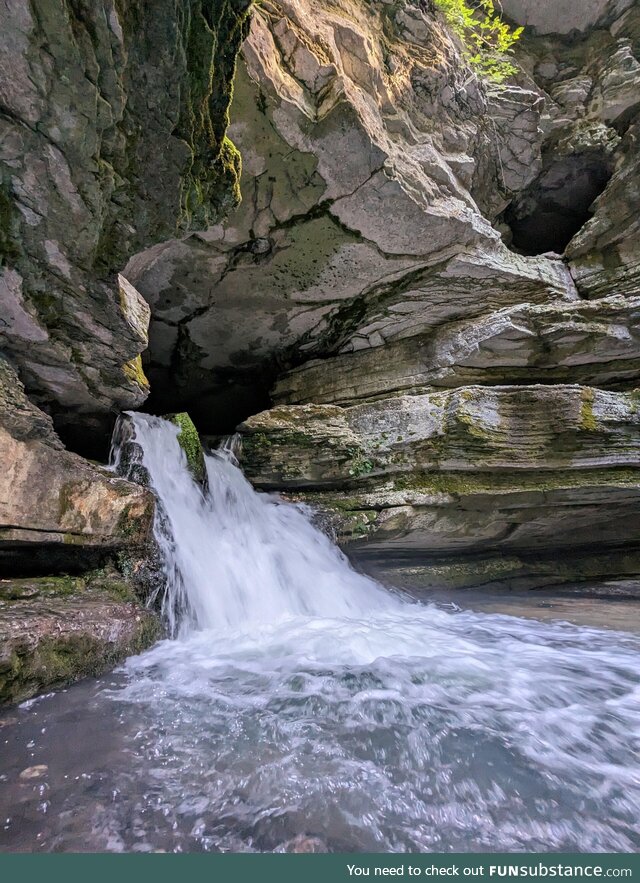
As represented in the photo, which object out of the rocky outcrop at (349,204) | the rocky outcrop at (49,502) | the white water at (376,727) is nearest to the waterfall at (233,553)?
the white water at (376,727)

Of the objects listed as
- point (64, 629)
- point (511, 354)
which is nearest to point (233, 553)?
point (64, 629)

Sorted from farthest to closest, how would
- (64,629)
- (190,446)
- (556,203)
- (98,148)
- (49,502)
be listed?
(556,203) < (190,446) < (49,502) < (64,629) < (98,148)

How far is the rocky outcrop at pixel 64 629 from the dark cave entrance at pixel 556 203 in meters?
10.9

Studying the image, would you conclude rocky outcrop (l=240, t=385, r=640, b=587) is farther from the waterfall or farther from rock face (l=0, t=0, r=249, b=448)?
rock face (l=0, t=0, r=249, b=448)

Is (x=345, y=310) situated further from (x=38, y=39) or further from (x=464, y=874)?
(x=464, y=874)

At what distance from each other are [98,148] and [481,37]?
8950 mm

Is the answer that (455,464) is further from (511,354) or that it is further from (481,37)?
(481,37)

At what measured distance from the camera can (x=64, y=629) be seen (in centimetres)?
320

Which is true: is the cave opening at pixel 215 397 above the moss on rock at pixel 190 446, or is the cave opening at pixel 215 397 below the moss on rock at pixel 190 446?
above

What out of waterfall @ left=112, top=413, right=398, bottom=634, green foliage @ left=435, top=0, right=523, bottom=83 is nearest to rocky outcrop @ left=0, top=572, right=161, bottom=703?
waterfall @ left=112, top=413, right=398, bottom=634

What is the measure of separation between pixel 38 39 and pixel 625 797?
4712 mm

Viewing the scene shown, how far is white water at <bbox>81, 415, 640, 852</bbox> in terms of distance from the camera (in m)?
1.66

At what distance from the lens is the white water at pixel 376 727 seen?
1.66 m

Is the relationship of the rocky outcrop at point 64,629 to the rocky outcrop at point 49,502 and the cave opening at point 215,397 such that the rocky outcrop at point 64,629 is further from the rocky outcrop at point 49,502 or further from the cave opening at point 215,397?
the cave opening at point 215,397
